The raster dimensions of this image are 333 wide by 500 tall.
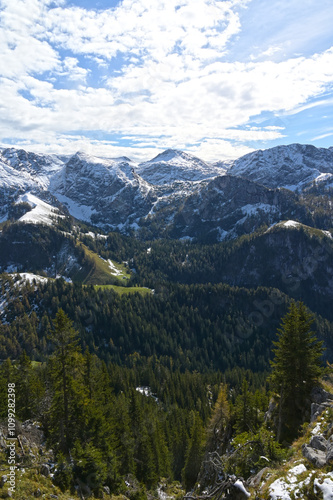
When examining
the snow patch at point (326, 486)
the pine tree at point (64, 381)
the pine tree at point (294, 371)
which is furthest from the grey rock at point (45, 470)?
the pine tree at point (294, 371)

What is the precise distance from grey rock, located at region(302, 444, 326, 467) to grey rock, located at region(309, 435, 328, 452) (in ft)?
1.91

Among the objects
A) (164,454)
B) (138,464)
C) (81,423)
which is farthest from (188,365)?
(81,423)

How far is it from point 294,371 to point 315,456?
15.5 metres

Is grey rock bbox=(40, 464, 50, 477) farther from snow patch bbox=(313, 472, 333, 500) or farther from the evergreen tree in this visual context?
the evergreen tree

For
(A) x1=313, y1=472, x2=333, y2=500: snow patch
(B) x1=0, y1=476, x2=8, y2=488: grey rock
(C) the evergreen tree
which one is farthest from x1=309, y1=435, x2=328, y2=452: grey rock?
(C) the evergreen tree

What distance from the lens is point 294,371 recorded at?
3184 centimetres

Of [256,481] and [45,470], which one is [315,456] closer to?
[256,481]

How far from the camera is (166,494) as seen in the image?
5316cm

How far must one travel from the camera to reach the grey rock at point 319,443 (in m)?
18.7

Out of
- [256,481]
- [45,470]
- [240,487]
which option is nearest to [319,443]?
[256,481]

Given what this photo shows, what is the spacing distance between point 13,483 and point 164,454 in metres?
54.4

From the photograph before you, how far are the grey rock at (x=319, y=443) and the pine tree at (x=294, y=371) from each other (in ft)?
40.3

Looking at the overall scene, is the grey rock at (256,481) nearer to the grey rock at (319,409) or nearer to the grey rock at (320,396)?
the grey rock at (319,409)

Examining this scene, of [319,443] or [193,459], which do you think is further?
[193,459]
